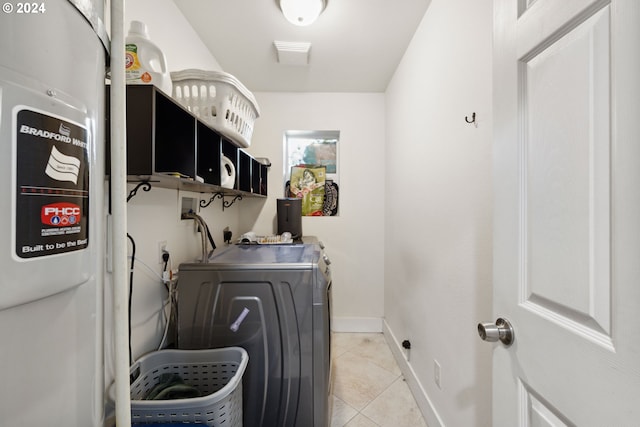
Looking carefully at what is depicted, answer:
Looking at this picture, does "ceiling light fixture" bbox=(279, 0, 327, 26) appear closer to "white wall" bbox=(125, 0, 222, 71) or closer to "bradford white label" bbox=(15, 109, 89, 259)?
"white wall" bbox=(125, 0, 222, 71)

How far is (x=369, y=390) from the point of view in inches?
69.8

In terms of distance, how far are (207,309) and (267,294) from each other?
0.98 ft

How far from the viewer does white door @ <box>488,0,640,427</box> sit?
1.36 ft

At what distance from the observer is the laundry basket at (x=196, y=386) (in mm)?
840

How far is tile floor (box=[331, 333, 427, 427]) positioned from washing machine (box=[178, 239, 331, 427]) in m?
0.54

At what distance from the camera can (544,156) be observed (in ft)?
1.85

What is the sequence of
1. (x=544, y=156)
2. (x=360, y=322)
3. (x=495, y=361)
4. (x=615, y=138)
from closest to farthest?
(x=615, y=138) < (x=544, y=156) < (x=495, y=361) < (x=360, y=322)

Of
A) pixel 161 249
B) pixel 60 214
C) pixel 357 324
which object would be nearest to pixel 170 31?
pixel 161 249

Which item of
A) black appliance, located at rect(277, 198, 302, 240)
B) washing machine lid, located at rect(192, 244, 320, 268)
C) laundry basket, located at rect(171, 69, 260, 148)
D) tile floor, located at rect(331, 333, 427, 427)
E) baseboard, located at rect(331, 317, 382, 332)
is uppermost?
laundry basket, located at rect(171, 69, 260, 148)

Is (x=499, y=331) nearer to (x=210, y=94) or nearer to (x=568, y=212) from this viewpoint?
(x=568, y=212)

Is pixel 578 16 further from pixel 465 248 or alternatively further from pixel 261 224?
pixel 261 224

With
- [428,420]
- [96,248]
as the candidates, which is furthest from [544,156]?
[428,420]

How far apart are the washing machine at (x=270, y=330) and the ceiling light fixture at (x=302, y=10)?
4.88 ft

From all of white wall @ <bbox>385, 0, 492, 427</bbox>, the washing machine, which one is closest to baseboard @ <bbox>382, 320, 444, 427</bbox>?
white wall @ <bbox>385, 0, 492, 427</bbox>
